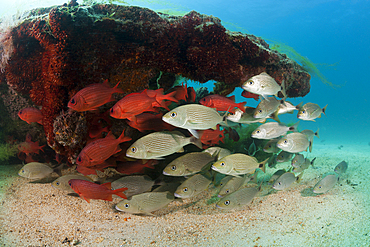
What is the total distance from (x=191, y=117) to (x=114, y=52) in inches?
94.2

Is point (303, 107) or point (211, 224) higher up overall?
point (303, 107)

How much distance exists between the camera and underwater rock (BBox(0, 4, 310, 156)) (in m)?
3.23

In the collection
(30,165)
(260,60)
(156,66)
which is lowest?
(30,165)

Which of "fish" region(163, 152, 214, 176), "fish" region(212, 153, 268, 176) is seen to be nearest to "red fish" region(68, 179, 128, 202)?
"fish" region(163, 152, 214, 176)

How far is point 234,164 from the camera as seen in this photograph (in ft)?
9.70

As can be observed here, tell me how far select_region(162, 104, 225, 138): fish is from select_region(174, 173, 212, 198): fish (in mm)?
977

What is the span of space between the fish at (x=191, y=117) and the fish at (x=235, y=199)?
4.19 feet

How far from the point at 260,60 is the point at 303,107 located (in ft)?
4.86

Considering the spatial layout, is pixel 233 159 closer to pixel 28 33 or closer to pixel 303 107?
pixel 303 107

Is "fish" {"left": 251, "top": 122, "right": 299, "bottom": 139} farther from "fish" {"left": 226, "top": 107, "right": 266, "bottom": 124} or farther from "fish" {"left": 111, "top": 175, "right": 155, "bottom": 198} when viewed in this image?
"fish" {"left": 111, "top": 175, "right": 155, "bottom": 198}

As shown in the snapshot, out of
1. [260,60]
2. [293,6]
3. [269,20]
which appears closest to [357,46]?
[293,6]

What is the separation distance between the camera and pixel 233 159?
2963 mm

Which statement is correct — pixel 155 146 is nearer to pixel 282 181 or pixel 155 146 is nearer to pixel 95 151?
pixel 95 151

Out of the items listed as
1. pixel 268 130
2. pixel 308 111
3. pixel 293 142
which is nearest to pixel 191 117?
pixel 268 130
